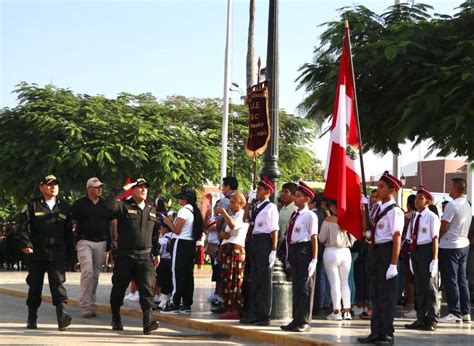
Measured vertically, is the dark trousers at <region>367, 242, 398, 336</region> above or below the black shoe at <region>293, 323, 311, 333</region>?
above

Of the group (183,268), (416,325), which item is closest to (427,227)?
(416,325)

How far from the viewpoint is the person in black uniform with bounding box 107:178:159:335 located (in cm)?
1211

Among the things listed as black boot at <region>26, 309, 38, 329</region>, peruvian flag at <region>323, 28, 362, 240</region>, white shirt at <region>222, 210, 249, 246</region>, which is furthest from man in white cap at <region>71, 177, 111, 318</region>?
peruvian flag at <region>323, 28, 362, 240</region>

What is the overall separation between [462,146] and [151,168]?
64.5 ft

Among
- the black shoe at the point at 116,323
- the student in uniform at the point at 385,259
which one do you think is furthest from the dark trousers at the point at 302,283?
the black shoe at the point at 116,323

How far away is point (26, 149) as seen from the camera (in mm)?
31812

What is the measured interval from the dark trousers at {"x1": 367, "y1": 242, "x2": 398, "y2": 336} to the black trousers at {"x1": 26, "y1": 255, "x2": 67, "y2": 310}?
428 cm

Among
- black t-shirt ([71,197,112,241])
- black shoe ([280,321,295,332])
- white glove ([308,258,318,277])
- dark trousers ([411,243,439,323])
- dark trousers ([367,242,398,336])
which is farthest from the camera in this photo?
black t-shirt ([71,197,112,241])

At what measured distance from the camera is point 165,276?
15.3 m

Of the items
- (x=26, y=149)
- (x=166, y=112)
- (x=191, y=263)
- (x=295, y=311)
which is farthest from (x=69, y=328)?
(x=166, y=112)

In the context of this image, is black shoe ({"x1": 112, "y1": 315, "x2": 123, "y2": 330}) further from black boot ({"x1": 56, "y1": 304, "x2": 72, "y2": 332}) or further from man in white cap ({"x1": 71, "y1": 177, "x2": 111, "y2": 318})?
man in white cap ({"x1": 71, "y1": 177, "x2": 111, "y2": 318})

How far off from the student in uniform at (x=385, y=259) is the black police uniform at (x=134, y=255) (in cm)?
315

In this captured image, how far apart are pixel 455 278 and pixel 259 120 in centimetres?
387

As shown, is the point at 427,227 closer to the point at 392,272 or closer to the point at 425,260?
the point at 425,260
